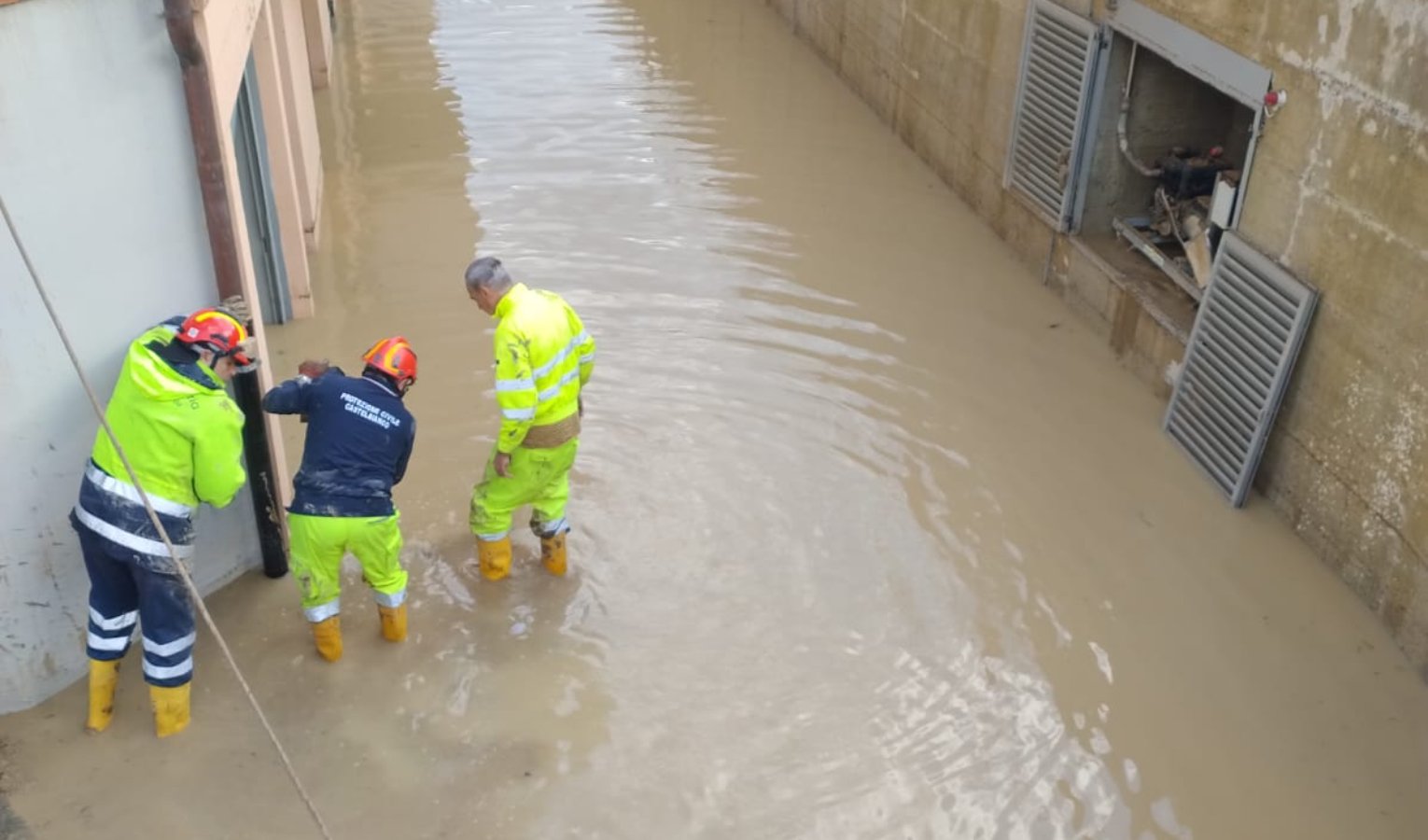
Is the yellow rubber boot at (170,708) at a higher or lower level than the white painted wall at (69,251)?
lower

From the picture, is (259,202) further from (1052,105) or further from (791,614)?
(1052,105)

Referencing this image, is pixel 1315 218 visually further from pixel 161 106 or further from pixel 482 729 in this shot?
pixel 161 106

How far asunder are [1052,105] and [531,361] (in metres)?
5.13

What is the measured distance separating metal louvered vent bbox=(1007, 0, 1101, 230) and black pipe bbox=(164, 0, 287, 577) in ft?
18.7

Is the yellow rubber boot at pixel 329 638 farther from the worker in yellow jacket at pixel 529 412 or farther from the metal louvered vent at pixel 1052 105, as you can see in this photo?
the metal louvered vent at pixel 1052 105

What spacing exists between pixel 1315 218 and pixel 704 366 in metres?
3.61

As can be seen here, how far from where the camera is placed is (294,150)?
930 centimetres

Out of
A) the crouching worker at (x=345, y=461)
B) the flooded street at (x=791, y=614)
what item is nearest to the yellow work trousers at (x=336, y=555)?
the crouching worker at (x=345, y=461)

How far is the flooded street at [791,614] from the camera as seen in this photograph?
17.1 feet

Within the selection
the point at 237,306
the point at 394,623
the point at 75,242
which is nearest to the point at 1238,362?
the point at 394,623

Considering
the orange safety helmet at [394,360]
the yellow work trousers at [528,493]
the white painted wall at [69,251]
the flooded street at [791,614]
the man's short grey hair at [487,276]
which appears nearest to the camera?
the white painted wall at [69,251]

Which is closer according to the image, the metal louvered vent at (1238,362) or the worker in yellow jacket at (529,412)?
the worker in yellow jacket at (529,412)

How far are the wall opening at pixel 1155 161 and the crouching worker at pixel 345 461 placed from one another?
512cm

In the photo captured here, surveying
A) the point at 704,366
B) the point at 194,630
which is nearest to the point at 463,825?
the point at 194,630
